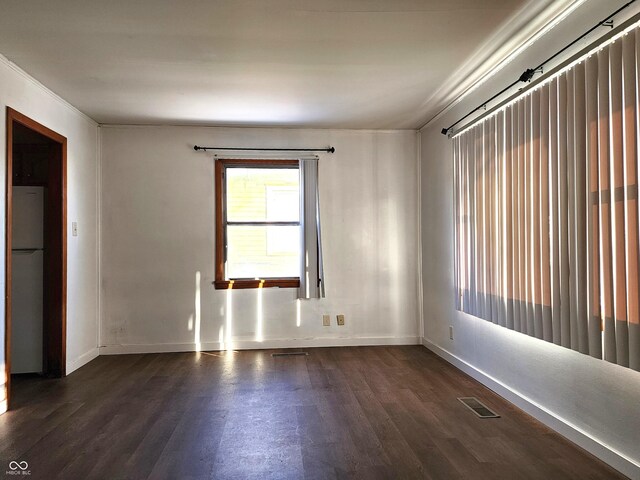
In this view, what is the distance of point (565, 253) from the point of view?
95.3 inches

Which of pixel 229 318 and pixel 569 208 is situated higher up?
pixel 569 208

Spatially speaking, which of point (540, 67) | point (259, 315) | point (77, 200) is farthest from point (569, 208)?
point (77, 200)

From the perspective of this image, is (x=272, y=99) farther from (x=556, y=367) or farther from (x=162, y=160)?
(x=556, y=367)

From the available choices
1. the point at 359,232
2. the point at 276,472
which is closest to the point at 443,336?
the point at 359,232

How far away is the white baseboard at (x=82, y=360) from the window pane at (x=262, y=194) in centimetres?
207

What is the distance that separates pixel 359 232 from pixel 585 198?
2.99 m

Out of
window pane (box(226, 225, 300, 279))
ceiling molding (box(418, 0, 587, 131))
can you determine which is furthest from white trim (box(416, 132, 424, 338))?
window pane (box(226, 225, 300, 279))

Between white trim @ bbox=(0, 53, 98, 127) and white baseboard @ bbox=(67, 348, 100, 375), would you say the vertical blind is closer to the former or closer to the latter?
white trim @ bbox=(0, 53, 98, 127)

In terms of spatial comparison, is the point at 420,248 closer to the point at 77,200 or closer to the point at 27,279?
the point at 77,200

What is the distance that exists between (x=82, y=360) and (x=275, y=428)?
2667 mm

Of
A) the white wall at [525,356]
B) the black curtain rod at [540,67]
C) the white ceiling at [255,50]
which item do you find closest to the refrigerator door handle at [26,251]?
the white ceiling at [255,50]

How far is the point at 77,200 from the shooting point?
4.28 meters

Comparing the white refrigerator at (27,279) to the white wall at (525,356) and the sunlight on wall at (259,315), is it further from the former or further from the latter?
the white wall at (525,356)

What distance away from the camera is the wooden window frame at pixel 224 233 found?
192 inches
